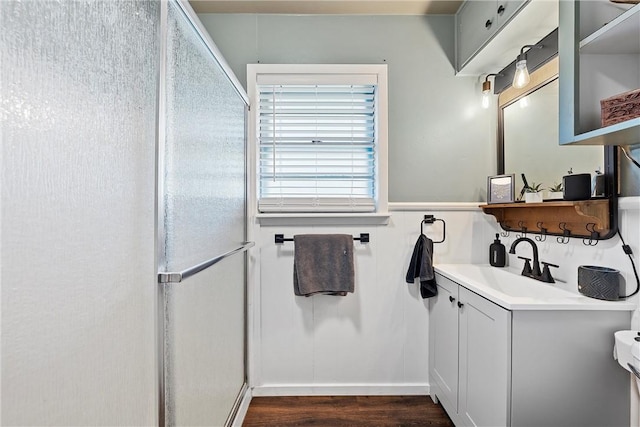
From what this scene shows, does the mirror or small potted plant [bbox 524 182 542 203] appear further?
small potted plant [bbox 524 182 542 203]

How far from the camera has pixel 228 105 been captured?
1.65 m

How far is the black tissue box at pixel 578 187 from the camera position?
4.53 ft

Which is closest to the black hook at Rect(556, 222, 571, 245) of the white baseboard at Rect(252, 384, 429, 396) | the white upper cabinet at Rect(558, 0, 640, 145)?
the white upper cabinet at Rect(558, 0, 640, 145)

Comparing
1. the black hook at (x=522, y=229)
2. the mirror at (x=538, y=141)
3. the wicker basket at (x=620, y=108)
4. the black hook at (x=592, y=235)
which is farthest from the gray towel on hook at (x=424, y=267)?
the wicker basket at (x=620, y=108)

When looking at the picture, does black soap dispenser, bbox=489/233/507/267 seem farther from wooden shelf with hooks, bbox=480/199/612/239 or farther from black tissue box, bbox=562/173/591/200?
black tissue box, bbox=562/173/591/200

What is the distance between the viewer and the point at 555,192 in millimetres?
1650

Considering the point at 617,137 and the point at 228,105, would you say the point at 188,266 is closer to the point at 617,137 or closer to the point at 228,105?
the point at 228,105

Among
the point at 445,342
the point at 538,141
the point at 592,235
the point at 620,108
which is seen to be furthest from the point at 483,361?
the point at 538,141

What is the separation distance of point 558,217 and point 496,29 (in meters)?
0.99

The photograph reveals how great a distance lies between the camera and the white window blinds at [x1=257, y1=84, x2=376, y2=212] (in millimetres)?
2111

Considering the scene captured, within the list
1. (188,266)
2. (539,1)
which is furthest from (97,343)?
(539,1)

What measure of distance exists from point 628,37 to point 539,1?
16.9 inches

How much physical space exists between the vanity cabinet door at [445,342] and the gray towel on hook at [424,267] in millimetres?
48

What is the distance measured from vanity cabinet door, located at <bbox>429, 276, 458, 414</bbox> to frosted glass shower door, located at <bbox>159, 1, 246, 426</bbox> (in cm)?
116
